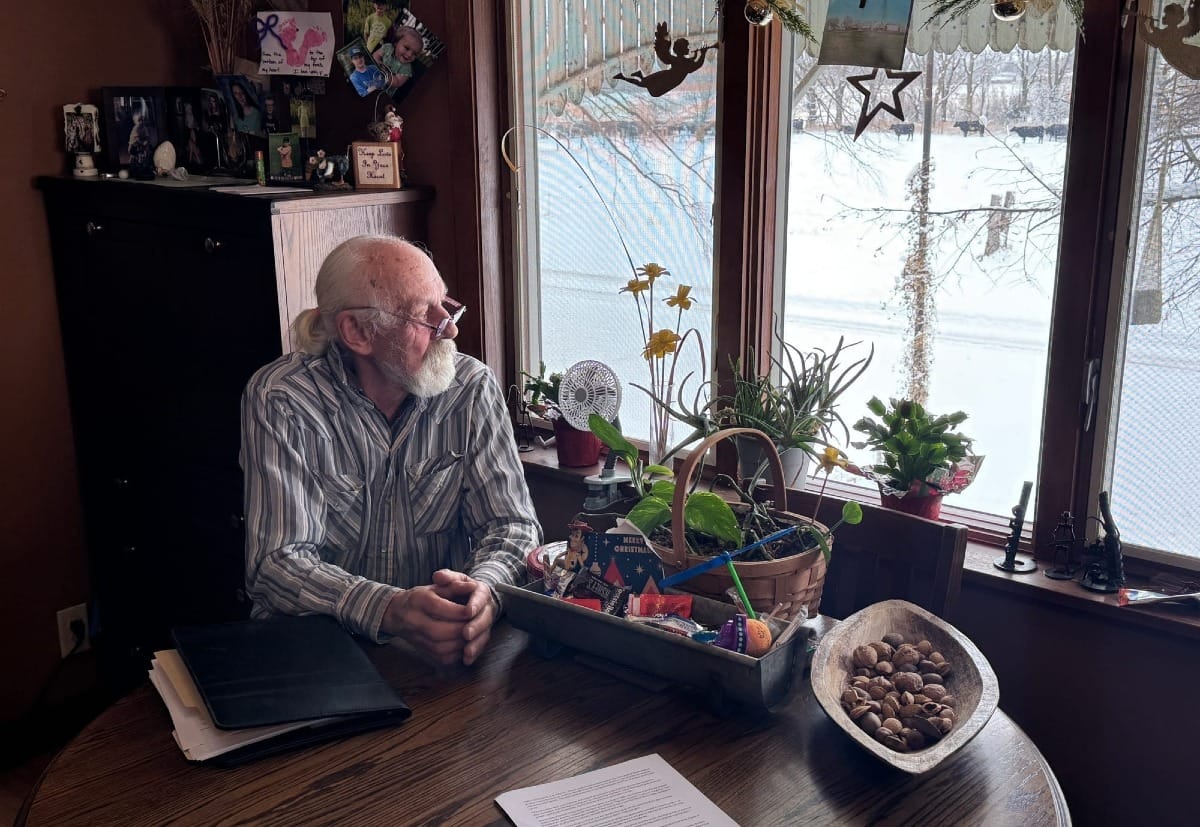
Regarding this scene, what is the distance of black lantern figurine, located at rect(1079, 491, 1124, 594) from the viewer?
6.06 feet

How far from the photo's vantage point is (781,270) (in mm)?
2338

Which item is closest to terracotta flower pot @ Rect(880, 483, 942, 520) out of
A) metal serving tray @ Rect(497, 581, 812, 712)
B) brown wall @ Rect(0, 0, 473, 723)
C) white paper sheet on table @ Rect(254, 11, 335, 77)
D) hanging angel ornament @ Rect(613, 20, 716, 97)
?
metal serving tray @ Rect(497, 581, 812, 712)

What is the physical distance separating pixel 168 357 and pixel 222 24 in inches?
35.7

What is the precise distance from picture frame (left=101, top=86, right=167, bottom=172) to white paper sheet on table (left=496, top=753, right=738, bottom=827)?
2.20 m

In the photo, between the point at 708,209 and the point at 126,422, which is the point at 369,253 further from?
the point at 126,422

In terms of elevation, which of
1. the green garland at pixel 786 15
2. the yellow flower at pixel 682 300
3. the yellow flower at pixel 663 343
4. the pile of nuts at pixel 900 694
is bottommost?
the pile of nuts at pixel 900 694

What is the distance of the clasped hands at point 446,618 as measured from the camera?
1638mm

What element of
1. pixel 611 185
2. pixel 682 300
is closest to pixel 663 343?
pixel 682 300

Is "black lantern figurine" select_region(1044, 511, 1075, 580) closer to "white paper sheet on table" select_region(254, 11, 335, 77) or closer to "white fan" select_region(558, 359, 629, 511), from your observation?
"white fan" select_region(558, 359, 629, 511)

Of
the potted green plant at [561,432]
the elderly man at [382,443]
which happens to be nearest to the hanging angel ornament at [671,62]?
the elderly man at [382,443]

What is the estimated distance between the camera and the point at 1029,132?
1949mm

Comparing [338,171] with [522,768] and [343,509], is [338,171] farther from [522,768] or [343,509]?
[522,768]

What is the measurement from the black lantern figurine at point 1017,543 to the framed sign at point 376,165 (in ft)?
5.38

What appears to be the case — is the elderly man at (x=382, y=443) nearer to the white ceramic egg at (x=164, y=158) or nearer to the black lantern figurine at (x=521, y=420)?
A: the black lantern figurine at (x=521, y=420)
